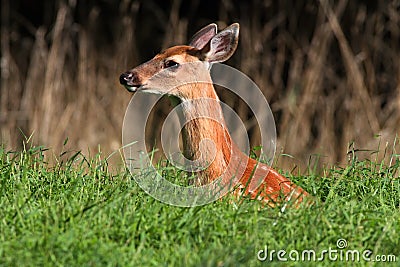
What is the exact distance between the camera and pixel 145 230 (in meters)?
3.65

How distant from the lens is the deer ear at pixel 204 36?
5.55 meters

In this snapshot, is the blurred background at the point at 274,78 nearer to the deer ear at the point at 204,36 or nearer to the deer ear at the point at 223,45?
the deer ear at the point at 204,36

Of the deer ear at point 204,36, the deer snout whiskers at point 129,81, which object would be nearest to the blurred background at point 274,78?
the deer ear at point 204,36

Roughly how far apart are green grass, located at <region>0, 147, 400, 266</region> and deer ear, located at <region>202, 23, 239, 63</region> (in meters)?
1.19

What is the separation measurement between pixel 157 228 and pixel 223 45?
5.89ft

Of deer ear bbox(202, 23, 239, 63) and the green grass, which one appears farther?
deer ear bbox(202, 23, 239, 63)

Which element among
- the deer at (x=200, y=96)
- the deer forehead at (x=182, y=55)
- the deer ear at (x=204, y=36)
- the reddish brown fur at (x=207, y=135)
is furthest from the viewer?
the deer ear at (x=204, y=36)

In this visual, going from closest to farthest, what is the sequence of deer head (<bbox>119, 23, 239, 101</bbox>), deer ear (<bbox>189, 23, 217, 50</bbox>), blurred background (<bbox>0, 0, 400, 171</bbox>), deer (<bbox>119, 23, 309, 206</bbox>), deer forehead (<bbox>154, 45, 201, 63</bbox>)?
deer (<bbox>119, 23, 309, 206</bbox>)
deer head (<bbox>119, 23, 239, 101</bbox>)
deer forehead (<bbox>154, 45, 201, 63</bbox>)
deer ear (<bbox>189, 23, 217, 50</bbox>)
blurred background (<bbox>0, 0, 400, 171</bbox>)

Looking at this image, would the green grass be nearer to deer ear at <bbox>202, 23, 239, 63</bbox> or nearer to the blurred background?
deer ear at <bbox>202, 23, 239, 63</bbox>

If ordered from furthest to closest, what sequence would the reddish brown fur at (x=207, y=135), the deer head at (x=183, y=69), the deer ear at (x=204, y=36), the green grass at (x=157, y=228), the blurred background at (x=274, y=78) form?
the blurred background at (x=274, y=78), the deer ear at (x=204, y=36), the deer head at (x=183, y=69), the reddish brown fur at (x=207, y=135), the green grass at (x=157, y=228)

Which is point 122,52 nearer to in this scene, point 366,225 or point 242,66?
point 242,66

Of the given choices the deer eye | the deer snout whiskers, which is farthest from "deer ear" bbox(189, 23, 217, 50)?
the deer snout whiskers

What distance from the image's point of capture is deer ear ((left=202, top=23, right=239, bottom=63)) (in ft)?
16.9

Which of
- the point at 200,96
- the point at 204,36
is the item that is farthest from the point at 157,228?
the point at 204,36
